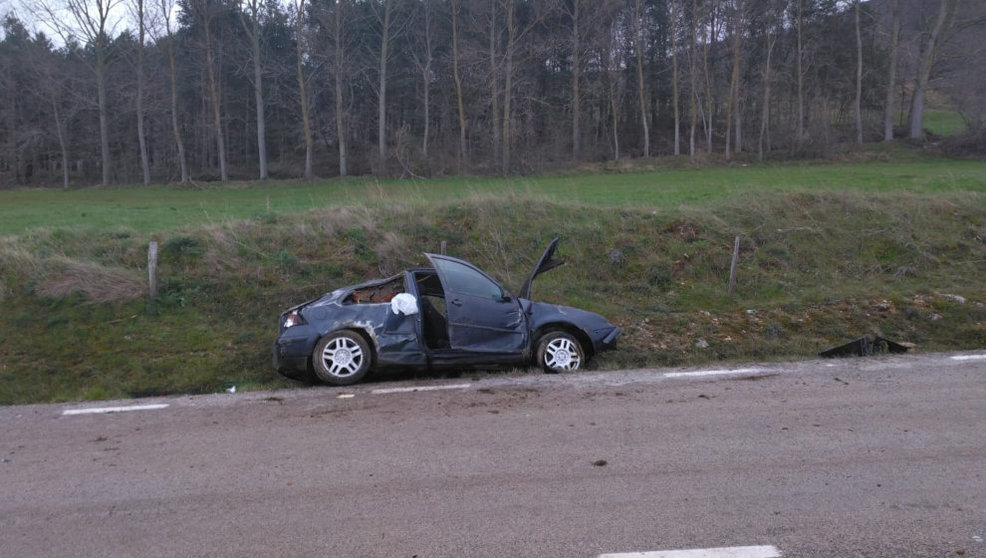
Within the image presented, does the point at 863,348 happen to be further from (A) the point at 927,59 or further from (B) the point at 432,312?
(A) the point at 927,59

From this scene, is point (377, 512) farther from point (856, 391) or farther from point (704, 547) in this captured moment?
point (856, 391)

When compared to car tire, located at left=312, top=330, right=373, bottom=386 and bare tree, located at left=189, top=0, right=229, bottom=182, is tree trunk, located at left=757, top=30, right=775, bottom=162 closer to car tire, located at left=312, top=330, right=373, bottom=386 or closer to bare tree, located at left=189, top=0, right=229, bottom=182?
bare tree, located at left=189, top=0, right=229, bottom=182

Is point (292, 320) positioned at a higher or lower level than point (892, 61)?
lower

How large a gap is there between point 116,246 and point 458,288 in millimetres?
8576

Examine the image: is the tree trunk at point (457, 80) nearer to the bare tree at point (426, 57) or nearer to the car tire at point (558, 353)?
the bare tree at point (426, 57)

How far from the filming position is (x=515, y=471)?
5.45 meters

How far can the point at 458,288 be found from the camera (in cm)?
911

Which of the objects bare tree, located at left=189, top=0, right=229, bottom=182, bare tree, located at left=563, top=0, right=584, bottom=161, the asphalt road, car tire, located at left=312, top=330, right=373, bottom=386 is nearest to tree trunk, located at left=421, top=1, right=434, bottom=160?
bare tree, located at left=563, top=0, right=584, bottom=161

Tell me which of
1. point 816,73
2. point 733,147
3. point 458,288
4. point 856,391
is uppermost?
point 816,73

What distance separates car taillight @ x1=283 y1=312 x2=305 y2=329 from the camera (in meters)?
8.89

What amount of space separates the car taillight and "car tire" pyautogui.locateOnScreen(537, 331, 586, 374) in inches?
113

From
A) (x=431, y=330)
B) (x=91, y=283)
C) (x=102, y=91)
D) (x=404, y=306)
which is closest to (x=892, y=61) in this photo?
(x=431, y=330)

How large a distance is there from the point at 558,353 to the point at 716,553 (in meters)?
5.34

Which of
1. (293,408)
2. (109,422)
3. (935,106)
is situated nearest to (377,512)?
(293,408)
